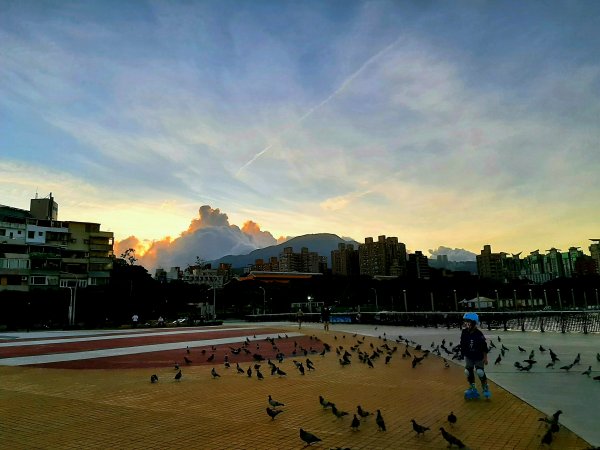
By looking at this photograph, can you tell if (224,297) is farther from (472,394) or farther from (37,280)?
(472,394)

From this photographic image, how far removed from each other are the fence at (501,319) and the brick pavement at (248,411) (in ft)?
47.7

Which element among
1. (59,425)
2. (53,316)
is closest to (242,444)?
(59,425)

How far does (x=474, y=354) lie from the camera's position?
844 centimetres

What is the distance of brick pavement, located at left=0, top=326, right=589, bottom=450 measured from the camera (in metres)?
6.12

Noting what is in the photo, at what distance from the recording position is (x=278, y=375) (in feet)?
39.2

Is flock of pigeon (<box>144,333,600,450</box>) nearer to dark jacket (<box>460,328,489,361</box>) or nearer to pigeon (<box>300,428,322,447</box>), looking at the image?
pigeon (<box>300,428,322,447</box>)

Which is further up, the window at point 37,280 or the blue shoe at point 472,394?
the window at point 37,280

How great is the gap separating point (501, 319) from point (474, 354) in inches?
1043

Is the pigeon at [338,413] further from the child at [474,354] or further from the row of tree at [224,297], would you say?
the row of tree at [224,297]

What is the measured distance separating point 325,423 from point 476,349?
3.35 metres

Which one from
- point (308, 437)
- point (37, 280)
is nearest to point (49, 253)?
point (37, 280)

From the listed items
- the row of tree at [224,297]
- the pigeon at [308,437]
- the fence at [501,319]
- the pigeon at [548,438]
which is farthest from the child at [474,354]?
the row of tree at [224,297]

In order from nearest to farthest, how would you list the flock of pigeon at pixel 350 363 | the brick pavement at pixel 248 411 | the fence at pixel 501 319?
the flock of pigeon at pixel 350 363 → the brick pavement at pixel 248 411 → the fence at pixel 501 319

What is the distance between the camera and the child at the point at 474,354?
834cm
